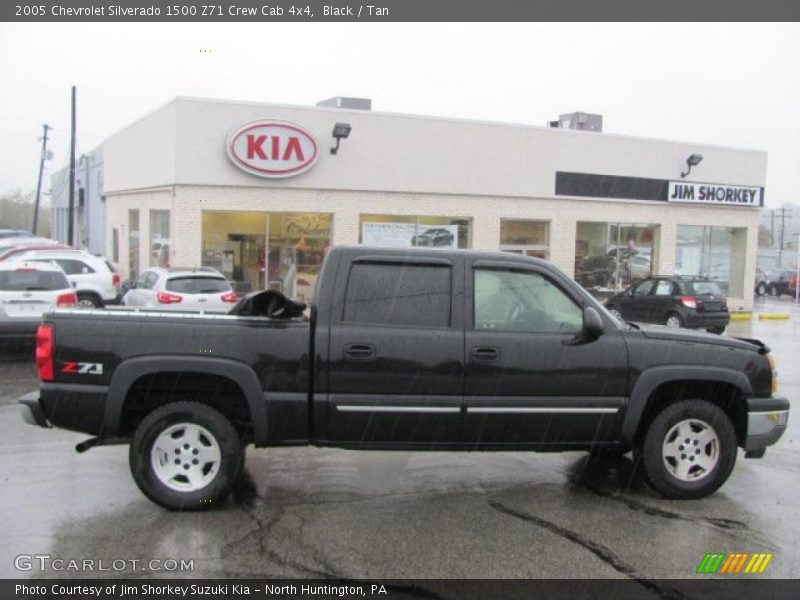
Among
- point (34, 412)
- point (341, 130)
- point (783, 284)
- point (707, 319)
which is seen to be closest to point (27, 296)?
point (34, 412)

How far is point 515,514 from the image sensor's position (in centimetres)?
574

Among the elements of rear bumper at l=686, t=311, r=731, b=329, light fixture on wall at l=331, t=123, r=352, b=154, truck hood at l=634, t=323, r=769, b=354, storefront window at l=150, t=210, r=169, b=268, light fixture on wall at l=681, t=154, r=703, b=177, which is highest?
light fixture on wall at l=681, t=154, r=703, b=177

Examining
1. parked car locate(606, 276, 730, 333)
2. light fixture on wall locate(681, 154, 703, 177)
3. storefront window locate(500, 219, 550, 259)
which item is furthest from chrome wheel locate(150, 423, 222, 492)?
light fixture on wall locate(681, 154, 703, 177)

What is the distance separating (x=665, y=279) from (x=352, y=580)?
1832 centimetres

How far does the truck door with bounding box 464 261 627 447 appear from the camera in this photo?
5.76m

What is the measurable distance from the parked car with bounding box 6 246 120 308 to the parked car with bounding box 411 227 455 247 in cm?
841

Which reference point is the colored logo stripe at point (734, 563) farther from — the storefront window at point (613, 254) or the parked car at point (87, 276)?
the storefront window at point (613, 254)

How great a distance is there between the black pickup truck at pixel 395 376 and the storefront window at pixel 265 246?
50.4 feet

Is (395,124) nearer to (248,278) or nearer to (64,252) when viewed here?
(248,278)

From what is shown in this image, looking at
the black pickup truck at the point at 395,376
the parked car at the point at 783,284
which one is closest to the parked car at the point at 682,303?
the black pickup truck at the point at 395,376
